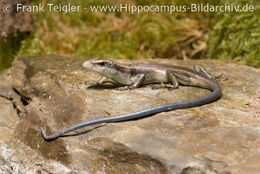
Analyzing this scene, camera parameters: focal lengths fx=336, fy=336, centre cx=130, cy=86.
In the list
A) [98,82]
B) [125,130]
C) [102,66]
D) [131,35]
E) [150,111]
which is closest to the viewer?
[125,130]

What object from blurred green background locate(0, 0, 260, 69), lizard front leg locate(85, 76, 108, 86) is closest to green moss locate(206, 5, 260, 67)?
blurred green background locate(0, 0, 260, 69)

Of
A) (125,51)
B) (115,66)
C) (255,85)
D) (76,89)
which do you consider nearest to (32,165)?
(76,89)

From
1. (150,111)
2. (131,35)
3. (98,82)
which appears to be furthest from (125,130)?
(131,35)

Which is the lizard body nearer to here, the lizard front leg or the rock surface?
the lizard front leg

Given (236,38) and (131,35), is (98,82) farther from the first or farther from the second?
(236,38)

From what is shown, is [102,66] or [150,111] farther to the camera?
[102,66]

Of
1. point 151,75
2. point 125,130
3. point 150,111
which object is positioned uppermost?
point 151,75

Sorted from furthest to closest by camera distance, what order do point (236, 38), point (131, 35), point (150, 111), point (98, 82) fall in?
point (131, 35) < point (236, 38) < point (98, 82) < point (150, 111)
